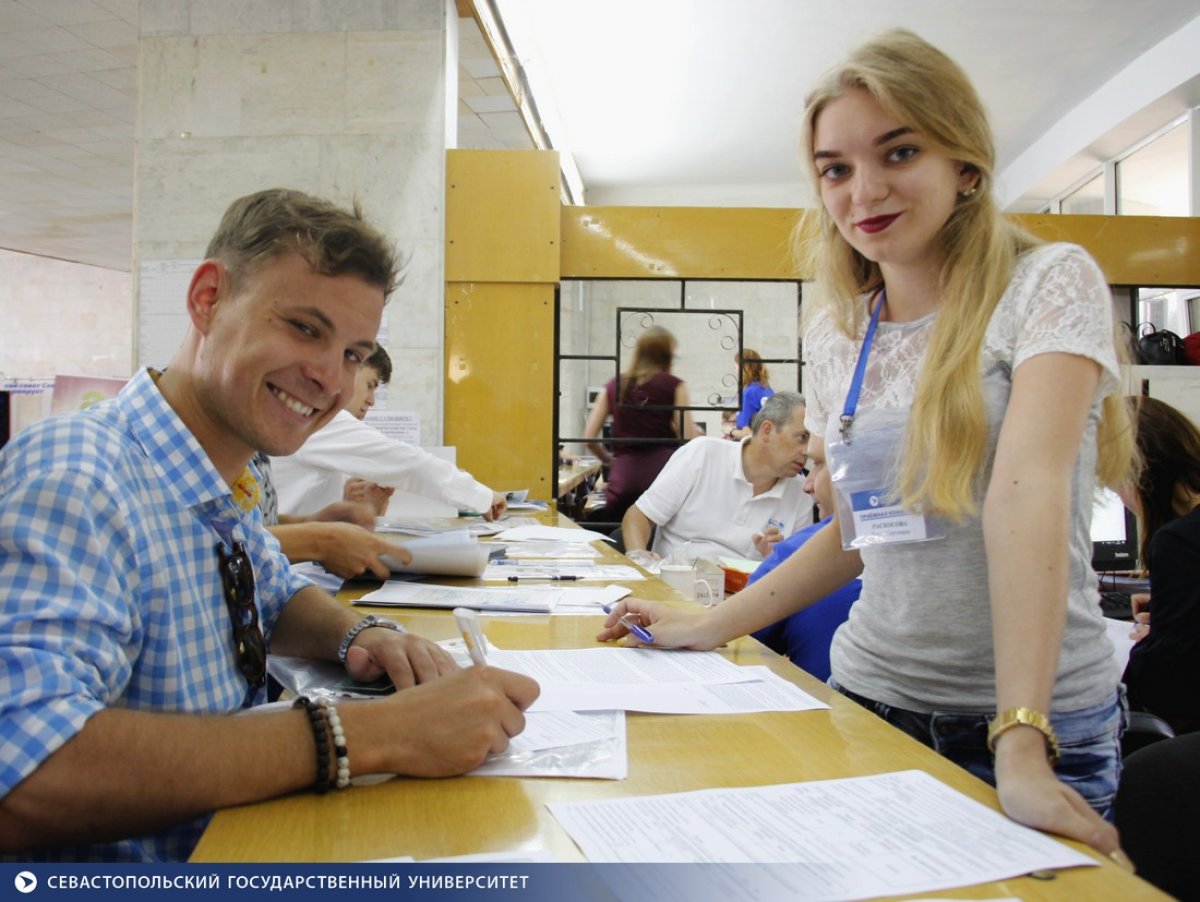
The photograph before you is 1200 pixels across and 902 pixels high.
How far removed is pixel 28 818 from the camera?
0.64 m

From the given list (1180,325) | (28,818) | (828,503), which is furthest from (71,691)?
(1180,325)

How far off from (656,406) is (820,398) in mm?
3224

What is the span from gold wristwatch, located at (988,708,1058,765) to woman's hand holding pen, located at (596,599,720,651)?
53cm

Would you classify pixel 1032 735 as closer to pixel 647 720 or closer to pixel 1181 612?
pixel 647 720

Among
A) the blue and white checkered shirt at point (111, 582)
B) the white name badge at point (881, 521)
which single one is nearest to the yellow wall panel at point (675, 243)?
the white name badge at point (881, 521)

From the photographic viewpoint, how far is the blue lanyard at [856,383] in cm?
112

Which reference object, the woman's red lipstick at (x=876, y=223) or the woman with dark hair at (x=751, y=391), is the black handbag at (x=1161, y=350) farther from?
the woman's red lipstick at (x=876, y=223)

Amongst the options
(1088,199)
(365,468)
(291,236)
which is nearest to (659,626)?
(291,236)

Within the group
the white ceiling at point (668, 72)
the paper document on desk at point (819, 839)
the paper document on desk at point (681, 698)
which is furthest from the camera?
the white ceiling at point (668, 72)

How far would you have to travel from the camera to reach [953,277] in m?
1.02

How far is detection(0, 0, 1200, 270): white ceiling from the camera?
16.7 ft

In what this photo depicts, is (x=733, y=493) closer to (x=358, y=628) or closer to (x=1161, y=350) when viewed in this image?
(x=358, y=628)

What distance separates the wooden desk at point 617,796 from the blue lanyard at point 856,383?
1.16 feet

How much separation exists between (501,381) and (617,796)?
12.0 ft
